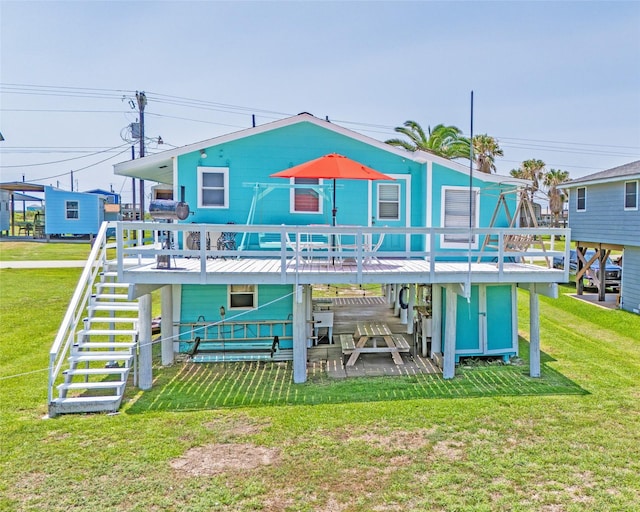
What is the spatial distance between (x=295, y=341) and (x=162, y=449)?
123 inches

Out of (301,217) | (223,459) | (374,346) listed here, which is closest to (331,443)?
(223,459)

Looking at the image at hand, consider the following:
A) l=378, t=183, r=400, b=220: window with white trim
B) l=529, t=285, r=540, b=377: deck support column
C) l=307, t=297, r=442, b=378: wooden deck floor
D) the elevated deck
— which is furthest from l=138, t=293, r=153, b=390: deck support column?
l=529, t=285, r=540, b=377: deck support column

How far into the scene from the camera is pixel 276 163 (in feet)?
32.3

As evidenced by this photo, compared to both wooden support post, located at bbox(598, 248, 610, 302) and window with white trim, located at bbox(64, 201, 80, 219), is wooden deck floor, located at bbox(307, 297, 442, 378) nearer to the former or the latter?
wooden support post, located at bbox(598, 248, 610, 302)

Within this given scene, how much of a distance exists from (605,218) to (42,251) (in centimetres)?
3089

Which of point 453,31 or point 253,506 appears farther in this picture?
point 453,31

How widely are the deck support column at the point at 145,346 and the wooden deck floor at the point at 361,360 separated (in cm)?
301

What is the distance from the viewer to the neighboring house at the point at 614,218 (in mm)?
14734

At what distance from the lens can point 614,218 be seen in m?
15.7

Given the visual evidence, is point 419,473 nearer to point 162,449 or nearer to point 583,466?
point 583,466

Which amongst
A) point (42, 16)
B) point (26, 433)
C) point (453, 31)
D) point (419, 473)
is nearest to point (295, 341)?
point (419, 473)

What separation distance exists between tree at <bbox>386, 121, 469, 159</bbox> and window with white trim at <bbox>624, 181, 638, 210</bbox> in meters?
10.9

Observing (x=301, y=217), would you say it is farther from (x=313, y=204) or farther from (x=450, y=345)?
(x=450, y=345)

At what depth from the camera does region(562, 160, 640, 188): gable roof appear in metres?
14.6
